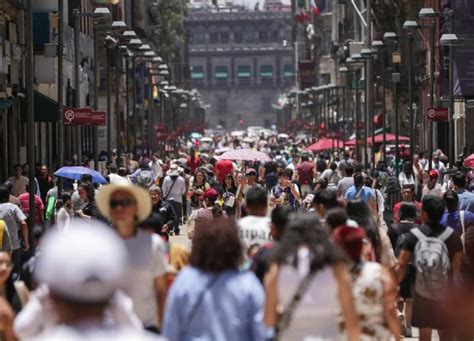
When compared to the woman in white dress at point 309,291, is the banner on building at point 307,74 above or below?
below

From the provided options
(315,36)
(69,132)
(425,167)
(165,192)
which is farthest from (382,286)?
(315,36)

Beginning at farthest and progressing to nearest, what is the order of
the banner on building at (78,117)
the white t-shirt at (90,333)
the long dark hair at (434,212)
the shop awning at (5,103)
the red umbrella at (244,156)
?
1. the shop awning at (5,103)
2. the banner on building at (78,117)
3. the red umbrella at (244,156)
4. the long dark hair at (434,212)
5. the white t-shirt at (90,333)

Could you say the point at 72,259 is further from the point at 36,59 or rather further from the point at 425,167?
the point at 36,59

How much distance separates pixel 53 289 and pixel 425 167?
37.6 metres

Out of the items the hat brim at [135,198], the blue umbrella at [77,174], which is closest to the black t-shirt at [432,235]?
the hat brim at [135,198]

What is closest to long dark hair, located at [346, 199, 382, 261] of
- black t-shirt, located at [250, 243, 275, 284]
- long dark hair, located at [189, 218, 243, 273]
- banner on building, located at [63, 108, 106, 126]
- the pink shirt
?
black t-shirt, located at [250, 243, 275, 284]

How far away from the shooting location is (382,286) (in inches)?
429

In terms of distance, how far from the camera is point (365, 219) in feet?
46.6

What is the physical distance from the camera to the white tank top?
940 centimetres

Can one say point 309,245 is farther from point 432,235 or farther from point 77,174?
point 77,174

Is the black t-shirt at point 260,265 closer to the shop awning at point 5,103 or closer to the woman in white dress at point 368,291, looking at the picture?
the woman in white dress at point 368,291

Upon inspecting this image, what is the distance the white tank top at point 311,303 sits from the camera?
940cm

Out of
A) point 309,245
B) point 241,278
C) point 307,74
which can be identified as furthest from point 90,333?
point 307,74

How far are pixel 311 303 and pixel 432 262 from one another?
4.98 metres
